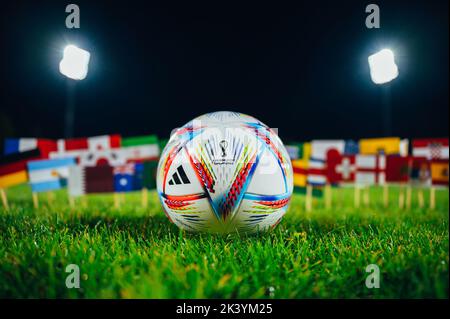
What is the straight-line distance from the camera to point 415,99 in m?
19.3

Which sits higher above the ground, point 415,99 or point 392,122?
point 415,99

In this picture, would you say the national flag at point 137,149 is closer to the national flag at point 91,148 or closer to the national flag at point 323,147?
the national flag at point 91,148

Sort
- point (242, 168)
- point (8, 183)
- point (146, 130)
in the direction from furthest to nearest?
1. point (146, 130)
2. point (8, 183)
3. point (242, 168)

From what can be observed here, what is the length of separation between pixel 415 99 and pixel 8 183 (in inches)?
806

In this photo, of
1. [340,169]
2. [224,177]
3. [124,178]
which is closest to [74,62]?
[224,177]

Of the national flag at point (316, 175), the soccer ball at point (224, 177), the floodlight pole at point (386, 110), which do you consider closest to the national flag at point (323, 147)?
the national flag at point (316, 175)

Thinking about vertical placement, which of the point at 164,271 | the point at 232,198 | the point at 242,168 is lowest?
the point at 164,271

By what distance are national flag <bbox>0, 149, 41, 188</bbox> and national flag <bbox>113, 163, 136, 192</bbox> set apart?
1411 mm

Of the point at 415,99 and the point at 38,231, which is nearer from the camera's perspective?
the point at 38,231

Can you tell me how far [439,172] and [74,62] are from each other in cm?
720

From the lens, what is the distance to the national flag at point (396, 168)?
290 inches
